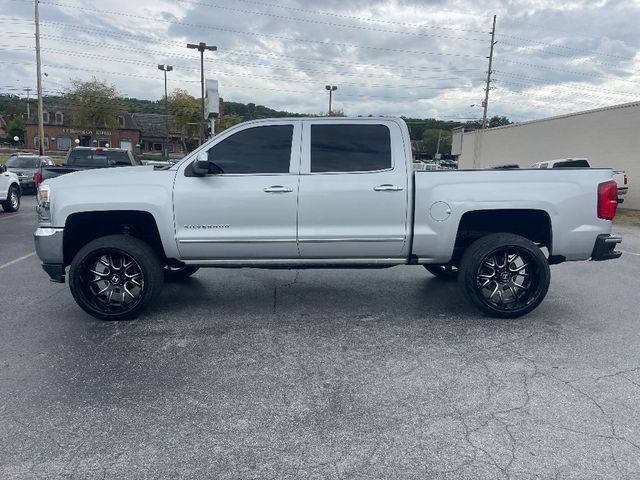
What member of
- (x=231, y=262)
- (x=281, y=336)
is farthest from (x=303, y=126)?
(x=281, y=336)

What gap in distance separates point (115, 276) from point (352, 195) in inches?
102

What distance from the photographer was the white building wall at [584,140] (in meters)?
18.1

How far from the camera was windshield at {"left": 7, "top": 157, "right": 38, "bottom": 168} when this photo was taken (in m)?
19.4

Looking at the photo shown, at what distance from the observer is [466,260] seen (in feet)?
→ 16.3

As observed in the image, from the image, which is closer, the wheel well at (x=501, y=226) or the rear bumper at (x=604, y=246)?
the rear bumper at (x=604, y=246)

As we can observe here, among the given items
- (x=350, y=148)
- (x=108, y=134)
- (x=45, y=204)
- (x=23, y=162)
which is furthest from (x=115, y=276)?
(x=108, y=134)

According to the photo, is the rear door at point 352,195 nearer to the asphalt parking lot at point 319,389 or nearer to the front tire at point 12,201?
the asphalt parking lot at point 319,389

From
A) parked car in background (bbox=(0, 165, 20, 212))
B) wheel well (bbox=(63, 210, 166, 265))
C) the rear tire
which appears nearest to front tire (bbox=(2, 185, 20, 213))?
parked car in background (bbox=(0, 165, 20, 212))

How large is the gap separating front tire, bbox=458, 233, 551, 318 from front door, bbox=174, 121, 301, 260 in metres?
1.88

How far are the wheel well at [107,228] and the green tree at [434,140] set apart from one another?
289ft

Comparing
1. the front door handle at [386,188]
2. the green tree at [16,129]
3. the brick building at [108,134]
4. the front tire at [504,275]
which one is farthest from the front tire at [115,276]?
the green tree at [16,129]

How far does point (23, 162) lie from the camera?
19.6 meters

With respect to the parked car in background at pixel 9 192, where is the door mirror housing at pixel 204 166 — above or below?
above

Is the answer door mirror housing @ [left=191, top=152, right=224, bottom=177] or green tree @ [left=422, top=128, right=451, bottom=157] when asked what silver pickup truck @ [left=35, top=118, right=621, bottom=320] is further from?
green tree @ [left=422, top=128, right=451, bottom=157]
